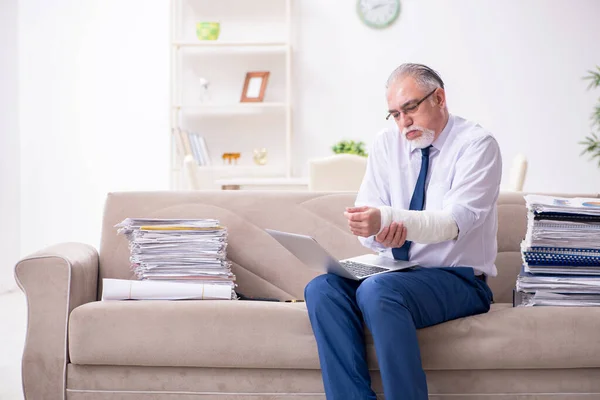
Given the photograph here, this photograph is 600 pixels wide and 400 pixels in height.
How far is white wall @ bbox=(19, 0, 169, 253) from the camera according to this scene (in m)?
5.41

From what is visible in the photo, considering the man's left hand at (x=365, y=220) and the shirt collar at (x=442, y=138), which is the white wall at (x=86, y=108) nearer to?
the shirt collar at (x=442, y=138)

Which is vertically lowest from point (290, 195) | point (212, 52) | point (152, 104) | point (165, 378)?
point (165, 378)

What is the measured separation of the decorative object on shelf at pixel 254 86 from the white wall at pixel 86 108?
25.0 inches

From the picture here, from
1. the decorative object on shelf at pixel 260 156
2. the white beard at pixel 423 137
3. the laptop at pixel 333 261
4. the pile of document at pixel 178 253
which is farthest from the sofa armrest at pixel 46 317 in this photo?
the decorative object on shelf at pixel 260 156

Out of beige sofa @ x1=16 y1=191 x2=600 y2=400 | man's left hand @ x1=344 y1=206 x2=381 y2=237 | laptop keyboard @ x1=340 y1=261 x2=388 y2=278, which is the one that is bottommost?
beige sofa @ x1=16 y1=191 x2=600 y2=400

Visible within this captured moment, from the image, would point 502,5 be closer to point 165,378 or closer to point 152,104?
point 152,104

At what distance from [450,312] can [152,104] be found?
3.99 metres

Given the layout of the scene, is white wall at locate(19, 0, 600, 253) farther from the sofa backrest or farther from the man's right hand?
the man's right hand

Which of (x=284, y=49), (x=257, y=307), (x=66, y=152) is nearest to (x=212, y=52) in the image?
(x=284, y=49)

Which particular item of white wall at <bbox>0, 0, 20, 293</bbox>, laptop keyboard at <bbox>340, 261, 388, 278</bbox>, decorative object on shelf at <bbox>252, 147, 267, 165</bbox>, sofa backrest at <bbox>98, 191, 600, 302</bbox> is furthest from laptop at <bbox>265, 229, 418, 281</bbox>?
white wall at <bbox>0, 0, 20, 293</bbox>

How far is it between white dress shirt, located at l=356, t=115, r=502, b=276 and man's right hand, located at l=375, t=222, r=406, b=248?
16cm

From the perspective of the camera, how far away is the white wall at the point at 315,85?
5223 mm

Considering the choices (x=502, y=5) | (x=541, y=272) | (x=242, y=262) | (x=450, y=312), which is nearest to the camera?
(x=450, y=312)

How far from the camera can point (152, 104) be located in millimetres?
5410
